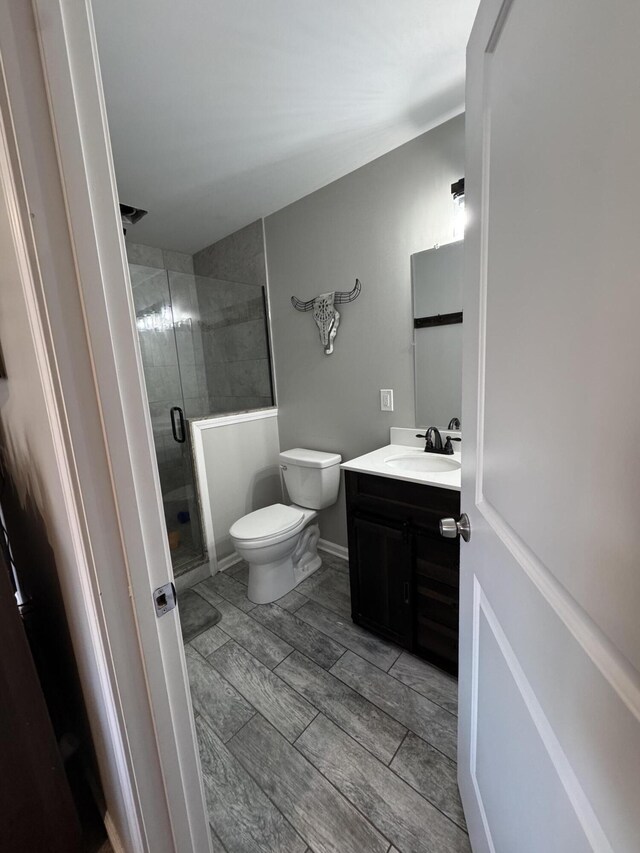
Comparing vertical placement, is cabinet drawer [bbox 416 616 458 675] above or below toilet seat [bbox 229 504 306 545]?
below

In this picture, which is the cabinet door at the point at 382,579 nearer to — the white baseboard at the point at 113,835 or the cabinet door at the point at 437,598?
the cabinet door at the point at 437,598

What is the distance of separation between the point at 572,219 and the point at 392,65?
1384mm

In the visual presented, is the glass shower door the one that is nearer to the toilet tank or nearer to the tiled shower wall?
the tiled shower wall

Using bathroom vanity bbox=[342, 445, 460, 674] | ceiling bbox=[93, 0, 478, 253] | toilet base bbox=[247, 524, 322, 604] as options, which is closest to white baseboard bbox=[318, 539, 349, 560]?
toilet base bbox=[247, 524, 322, 604]

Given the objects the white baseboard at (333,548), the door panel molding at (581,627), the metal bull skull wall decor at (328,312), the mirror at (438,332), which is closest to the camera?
the door panel molding at (581,627)

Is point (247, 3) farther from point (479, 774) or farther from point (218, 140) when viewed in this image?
point (479, 774)

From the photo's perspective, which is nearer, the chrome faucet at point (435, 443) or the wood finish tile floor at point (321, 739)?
the wood finish tile floor at point (321, 739)

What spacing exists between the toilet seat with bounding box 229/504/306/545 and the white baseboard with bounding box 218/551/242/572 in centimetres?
57

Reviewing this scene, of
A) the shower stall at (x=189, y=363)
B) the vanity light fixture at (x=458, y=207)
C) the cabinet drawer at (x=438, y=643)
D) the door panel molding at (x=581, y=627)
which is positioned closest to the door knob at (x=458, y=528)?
the door panel molding at (x=581, y=627)

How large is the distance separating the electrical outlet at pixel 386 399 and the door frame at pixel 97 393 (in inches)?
60.7

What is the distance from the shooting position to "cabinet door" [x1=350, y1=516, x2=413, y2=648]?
1.50 m

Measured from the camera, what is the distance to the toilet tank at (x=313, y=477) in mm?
2125

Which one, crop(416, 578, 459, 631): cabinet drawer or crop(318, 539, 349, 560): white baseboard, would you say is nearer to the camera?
crop(416, 578, 459, 631): cabinet drawer

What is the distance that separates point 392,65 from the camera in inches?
49.3
